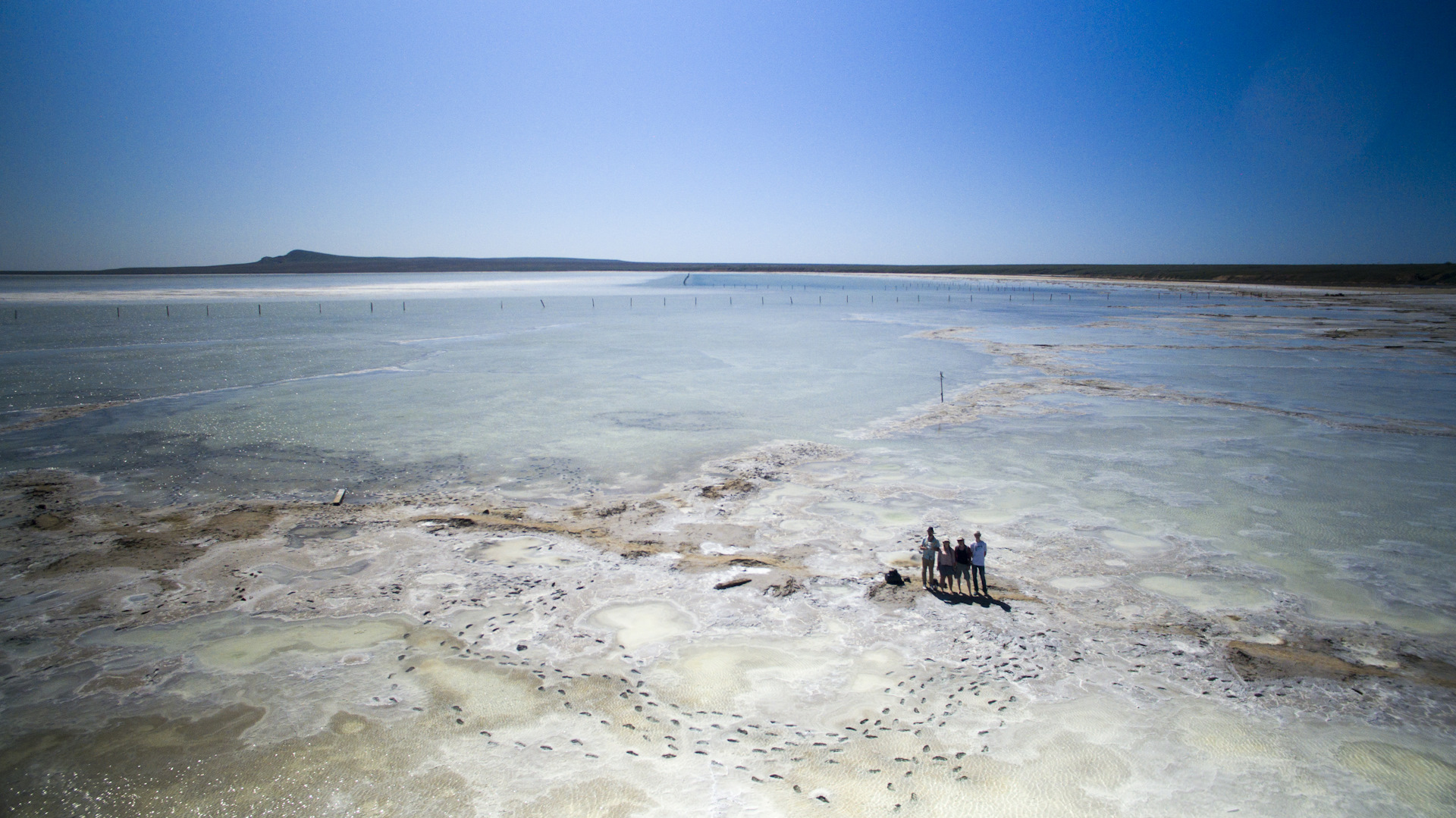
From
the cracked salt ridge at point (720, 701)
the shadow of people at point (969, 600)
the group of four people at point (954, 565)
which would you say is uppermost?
the group of four people at point (954, 565)

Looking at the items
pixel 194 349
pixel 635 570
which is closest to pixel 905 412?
pixel 635 570

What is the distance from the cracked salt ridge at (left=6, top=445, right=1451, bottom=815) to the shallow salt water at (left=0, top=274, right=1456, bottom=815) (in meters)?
0.04

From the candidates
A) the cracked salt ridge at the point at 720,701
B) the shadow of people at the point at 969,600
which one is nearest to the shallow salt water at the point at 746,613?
the cracked salt ridge at the point at 720,701

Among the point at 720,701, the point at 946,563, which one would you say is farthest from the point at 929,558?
the point at 720,701

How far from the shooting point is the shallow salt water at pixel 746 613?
6199mm

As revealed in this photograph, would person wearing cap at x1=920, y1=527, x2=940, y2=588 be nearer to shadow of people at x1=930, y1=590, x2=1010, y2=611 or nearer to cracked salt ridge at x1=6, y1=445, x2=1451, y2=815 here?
shadow of people at x1=930, y1=590, x2=1010, y2=611

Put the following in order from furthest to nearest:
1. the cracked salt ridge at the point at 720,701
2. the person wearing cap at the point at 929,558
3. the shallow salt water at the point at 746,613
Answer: the person wearing cap at the point at 929,558 → the shallow salt water at the point at 746,613 → the cracked salt ridge at the point at 720,701

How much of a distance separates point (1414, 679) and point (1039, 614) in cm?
371

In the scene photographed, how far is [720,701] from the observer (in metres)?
7.27

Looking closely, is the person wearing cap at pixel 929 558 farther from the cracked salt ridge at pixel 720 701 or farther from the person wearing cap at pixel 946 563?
the cracked salt ridge at pixel 720 701

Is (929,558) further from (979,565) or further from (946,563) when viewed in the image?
(979,565)

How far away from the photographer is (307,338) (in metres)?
40.7

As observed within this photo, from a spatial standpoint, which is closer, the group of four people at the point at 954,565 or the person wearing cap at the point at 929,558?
the group of four people at the point at 954,565

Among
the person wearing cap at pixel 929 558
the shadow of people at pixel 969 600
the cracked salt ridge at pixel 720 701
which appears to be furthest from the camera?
the person wearing cap at pixel 929 558
